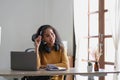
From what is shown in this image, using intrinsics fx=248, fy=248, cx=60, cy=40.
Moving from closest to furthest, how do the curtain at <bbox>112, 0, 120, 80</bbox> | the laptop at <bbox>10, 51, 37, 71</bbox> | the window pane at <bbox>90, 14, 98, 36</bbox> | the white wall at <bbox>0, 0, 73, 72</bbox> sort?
the laptop at <bbox>10, 51, 37, 71</bbox>, the curtain at <bbox>112, 0, 120, 80</bbox>, the window pane at <bbox>90, 14, 98, 36</bbox>, the white wall at <bbox>0, 0, 73, 72</bbox>

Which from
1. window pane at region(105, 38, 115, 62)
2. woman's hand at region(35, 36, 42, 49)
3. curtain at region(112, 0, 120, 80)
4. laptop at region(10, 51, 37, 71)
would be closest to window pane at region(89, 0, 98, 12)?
window pane at region(105, 38, 115, 62)

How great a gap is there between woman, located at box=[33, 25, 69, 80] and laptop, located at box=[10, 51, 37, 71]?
280 millimetres

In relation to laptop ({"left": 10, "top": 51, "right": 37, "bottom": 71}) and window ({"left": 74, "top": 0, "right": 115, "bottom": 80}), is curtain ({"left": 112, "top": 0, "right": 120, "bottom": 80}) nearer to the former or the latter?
window ({"left": 74, "top": 0, "right": 115, "bottom": 80})

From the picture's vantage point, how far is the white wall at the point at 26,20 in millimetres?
5688

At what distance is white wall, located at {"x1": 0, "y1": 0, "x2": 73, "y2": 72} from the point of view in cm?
569

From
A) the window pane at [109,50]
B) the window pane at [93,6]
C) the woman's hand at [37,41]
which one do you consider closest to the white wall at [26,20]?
the window pane at [93,6]

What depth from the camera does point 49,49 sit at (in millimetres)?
3262

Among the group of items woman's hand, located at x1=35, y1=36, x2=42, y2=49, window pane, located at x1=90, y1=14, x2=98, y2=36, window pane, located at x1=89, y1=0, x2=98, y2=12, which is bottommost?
woman's hand, located at x1=35, y1=36, x2=42, y2=49

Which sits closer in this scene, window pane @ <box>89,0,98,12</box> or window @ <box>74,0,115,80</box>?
window @ <box>74,0,115,80</box>

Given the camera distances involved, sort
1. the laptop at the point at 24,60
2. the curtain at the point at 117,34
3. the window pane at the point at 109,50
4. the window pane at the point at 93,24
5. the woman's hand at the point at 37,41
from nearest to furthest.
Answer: the laptop at the point at 24,60
the woman's hand at the point at 37,41
the curtain at the point at 117,34
the window pane at the point at 109,50
the window pane at the point at 93,24

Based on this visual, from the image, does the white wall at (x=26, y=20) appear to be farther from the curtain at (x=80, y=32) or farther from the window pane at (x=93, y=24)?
the window pane at (x=93, y=24)

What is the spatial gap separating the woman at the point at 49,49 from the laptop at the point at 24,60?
0.28 meters

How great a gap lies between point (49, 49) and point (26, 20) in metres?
2.73

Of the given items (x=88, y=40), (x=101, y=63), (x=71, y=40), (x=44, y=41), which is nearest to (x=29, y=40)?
(x=71, y=40)
